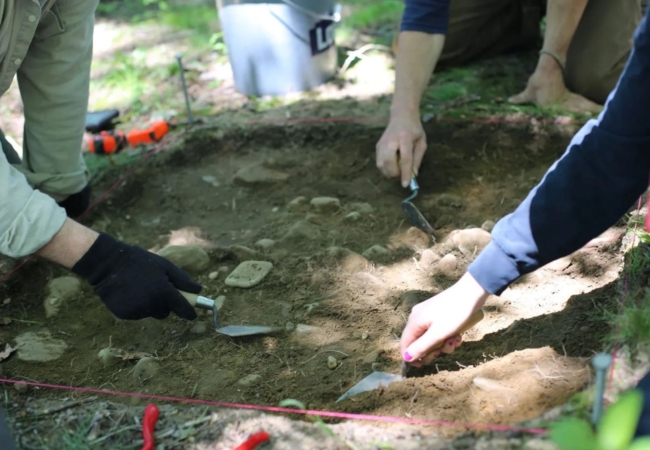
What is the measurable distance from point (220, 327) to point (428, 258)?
2.33 feet

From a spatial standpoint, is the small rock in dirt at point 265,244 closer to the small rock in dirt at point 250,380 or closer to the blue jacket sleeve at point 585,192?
the small rock in dirt at point 250,380

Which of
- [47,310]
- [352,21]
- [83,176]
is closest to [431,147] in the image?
[83,176]

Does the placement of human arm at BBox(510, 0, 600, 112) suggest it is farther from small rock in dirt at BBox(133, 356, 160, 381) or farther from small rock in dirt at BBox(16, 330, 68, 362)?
small rock in dirt at BBox(16, 330, 68, 362)

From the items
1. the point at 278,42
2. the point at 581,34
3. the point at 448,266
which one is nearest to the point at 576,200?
the point at 448,266

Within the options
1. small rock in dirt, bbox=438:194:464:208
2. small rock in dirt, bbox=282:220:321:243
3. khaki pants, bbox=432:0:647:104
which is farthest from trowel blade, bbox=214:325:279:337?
khaki pants, bbox=432:0:647:104

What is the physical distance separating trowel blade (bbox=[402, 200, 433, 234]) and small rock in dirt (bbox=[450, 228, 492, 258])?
17cm

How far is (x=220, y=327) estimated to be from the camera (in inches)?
71.0

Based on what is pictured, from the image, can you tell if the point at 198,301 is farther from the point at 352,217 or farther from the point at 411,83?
the point at 411,83

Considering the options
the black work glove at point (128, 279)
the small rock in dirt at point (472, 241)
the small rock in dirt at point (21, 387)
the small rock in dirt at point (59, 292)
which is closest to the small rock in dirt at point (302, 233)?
the small rock in dirt at point (472, 241)

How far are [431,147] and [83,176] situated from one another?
1.42 meters

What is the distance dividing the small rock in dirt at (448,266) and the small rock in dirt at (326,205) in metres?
0.57

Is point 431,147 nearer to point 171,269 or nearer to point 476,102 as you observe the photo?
point 476,102

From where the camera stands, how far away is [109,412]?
135 centimetres

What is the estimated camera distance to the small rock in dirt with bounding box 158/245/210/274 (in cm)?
212
